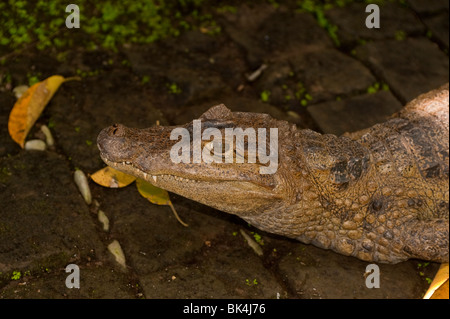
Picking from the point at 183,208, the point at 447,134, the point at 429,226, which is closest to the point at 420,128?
the point at 447,134

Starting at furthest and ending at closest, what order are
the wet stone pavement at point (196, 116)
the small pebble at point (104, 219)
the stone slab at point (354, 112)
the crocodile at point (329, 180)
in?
1. the stone slab at point (354, 112)
2. the small pebble at point (104, 219)
3. the wet stone pavement at point (196, 116)
4. the crocodile at point (329, 180)

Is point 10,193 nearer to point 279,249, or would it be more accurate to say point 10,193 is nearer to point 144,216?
point 144,216

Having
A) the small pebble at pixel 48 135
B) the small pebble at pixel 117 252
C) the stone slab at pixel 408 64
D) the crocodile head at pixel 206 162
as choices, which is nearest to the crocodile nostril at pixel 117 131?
the crocodile head at pixel 206 162

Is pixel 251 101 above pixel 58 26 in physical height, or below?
below

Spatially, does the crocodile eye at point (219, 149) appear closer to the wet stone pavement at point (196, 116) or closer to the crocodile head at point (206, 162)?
the crocodile head at point (206, 162)

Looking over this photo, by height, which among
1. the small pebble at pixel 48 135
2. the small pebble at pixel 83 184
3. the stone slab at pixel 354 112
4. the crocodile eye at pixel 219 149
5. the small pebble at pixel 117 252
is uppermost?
the crocodile eye at pixel 219 149

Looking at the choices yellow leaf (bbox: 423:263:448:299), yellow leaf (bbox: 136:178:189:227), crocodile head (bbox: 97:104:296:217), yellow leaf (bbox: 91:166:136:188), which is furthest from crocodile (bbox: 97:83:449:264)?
yellow leaf (bbox: 91:166:136:188)
